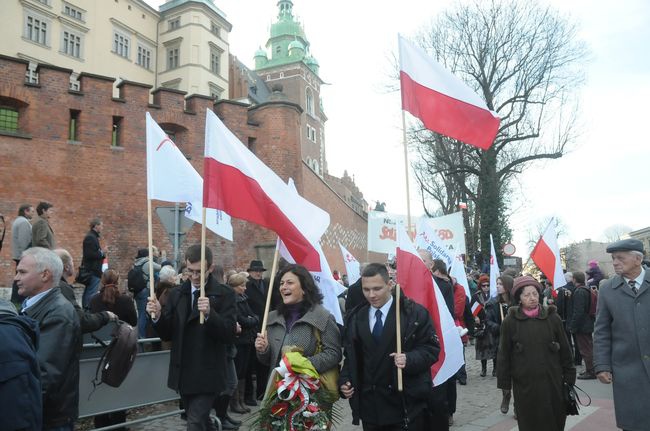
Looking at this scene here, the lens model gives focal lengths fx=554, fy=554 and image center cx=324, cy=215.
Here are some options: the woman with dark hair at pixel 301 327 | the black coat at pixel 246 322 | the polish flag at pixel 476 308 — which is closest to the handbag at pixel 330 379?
the woman with dark hair at pixel 301 327

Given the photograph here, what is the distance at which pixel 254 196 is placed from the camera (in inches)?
199

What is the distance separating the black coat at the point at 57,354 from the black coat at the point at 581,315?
949cm

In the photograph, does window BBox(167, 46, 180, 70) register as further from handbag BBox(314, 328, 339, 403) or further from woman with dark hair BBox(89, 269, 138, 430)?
handbag BBox(314, 328, 339, 403)

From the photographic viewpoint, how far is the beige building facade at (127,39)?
34531 mm

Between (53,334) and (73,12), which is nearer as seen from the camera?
(53,334)

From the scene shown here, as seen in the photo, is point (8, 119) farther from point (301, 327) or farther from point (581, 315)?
point (581, 315)

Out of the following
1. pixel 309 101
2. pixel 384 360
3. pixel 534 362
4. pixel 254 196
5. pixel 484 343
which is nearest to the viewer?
pixel 384 360

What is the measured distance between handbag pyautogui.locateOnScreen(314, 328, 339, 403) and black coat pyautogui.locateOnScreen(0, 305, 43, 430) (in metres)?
1.98

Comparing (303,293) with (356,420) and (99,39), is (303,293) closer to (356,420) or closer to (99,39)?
(356,420)

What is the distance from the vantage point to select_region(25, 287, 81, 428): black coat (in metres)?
3.45

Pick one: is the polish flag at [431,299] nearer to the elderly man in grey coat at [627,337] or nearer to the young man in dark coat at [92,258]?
the elderly man in grey coat at [627,337]

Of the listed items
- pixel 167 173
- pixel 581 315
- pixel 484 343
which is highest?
pixel 167 173

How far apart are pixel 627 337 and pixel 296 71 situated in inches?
2909

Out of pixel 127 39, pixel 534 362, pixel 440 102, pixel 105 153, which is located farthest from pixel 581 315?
pixel 127 39
